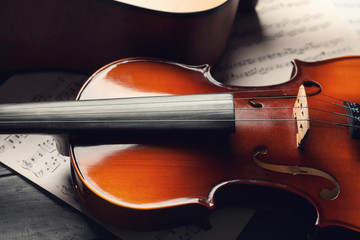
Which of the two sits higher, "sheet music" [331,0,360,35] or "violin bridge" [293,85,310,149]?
"sheet music" [331,0,360,35]

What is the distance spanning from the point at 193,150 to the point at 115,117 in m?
0.18

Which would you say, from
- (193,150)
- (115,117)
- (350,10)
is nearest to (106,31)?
(115,117)

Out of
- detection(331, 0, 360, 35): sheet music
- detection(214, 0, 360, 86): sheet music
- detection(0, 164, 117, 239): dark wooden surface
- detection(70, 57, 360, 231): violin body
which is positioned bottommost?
detection(0, 164, 117, 239): dark wooden surface

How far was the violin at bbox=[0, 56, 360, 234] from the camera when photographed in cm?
76

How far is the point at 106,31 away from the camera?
3.34 feet

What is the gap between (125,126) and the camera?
31.2 inches

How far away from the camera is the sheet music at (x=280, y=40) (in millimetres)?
1188

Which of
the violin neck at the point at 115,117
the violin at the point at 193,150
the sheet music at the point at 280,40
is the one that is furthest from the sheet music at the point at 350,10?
the violin neck at the point at 115,117

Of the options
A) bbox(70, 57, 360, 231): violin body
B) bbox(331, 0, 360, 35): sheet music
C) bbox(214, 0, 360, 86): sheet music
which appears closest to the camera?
bbox(70, 57, 360, 231): violin body

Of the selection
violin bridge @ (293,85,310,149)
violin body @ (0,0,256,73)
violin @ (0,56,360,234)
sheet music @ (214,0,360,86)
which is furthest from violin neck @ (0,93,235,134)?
sheet music @ (214,0,360,86)

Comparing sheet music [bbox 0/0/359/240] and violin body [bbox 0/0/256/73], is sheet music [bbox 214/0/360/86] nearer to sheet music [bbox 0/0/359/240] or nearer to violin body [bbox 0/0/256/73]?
sheet music [bbox 0/0/359/240]

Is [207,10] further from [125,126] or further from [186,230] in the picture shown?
[186,230]

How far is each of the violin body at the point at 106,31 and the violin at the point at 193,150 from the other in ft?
0.72

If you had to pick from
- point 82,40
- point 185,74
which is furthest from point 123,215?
point 82,40
